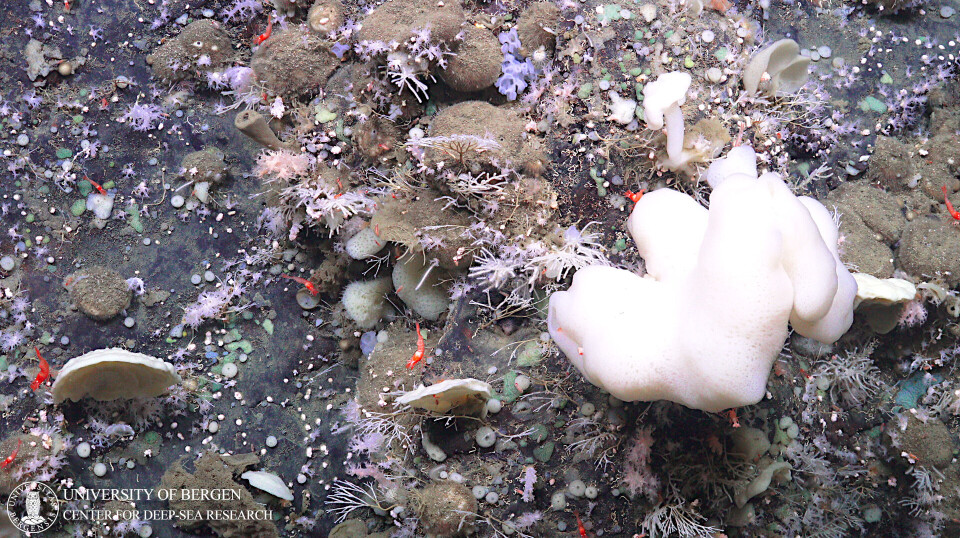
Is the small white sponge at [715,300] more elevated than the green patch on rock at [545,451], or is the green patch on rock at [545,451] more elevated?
the small white sponge at [715,300]

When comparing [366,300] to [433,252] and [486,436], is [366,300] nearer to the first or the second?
[433,252]

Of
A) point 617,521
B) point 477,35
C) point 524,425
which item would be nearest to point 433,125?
point 477,35

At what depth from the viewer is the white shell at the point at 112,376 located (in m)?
3.65

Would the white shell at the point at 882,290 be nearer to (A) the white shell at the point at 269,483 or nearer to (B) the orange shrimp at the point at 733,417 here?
(B) the orange shrimp at the point at 733,417

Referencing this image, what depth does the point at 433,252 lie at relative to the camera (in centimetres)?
382

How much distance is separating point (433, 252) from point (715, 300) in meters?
1.74

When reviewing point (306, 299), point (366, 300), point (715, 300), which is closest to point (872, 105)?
point (715, 300)

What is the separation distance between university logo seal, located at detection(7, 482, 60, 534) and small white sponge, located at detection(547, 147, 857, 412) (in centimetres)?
344

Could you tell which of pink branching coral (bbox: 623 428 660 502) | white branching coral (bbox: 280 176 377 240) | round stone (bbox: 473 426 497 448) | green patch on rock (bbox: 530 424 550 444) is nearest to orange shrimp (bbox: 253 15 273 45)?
white branching coral (bbox: 280 176 377 240)

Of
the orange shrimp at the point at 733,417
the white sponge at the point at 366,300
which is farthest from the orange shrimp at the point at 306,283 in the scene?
the orange shrimp at the point at 733,417

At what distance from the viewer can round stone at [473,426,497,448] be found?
3.73 meters

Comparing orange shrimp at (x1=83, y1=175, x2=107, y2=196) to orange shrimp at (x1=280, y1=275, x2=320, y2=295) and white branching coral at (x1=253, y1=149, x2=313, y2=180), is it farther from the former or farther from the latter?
orange shrimp at (x1=280, y1=275, x2=320, y2=295)

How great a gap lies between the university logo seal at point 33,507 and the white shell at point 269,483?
120 centimetres

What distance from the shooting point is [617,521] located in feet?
12.2
